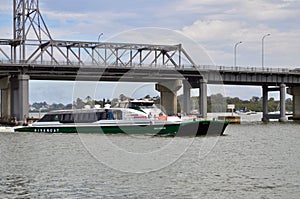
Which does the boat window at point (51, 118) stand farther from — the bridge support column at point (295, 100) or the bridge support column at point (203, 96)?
the bridge support column at point (295, 100)

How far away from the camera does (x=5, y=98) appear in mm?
136875

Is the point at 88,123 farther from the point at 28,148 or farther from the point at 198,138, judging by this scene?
the point at 28,148

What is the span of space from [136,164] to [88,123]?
3671 cm

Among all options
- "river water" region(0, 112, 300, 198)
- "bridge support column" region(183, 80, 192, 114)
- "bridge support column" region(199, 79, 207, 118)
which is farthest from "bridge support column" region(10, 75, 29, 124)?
"river water" region(0, 112, 300, 198)

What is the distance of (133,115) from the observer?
250 feet

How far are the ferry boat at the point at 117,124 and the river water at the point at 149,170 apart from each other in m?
10.0

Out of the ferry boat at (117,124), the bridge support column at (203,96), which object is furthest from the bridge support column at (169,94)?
the ferry boat at (117,124)

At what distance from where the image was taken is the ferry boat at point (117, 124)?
73250 millimetres

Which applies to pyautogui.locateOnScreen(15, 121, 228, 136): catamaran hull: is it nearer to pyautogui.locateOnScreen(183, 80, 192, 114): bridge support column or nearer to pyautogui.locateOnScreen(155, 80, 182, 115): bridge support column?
pyautogui.locateOnScreen(183, 80, 192, 114): bridge support column

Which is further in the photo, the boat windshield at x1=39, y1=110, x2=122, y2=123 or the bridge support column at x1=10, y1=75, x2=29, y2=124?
the bridge support column at x1=10, y1=75, x2=29, y2=124

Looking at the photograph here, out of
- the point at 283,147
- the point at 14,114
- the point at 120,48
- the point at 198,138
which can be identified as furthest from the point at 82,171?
the point at 120,48

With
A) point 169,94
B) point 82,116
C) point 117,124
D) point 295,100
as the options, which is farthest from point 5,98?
point 295,100

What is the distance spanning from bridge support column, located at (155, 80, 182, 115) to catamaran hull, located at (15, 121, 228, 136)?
58171 millimetres

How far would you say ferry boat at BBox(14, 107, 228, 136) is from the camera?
73250mm
